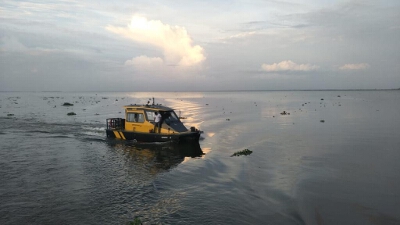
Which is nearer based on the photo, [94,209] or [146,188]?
[94,209]

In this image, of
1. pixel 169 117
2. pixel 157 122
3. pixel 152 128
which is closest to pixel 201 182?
pixel 157 122

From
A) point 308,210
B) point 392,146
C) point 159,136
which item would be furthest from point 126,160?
point 392,146

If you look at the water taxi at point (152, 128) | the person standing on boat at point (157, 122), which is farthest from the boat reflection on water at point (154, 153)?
the person standing on boat at point (157, 122)

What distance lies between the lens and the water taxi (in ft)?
80.7

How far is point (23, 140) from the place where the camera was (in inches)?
1043

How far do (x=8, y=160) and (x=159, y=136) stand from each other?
10759 mm

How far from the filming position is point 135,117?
27.0 meters

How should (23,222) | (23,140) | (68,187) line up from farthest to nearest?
1. (23,140)
2. (68,187)
3. (23,222)

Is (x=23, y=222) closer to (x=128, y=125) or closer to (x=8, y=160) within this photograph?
(x=8, y=160)

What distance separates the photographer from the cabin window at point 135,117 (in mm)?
26556

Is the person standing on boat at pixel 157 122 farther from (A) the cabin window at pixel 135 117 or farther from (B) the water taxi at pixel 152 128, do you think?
(A) the cabin window at pixel 135 117

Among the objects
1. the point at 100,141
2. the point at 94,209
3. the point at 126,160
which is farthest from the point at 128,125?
the point at 94,209

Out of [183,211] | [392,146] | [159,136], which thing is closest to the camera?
[183,211]

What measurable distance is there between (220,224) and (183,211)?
5.45ft
